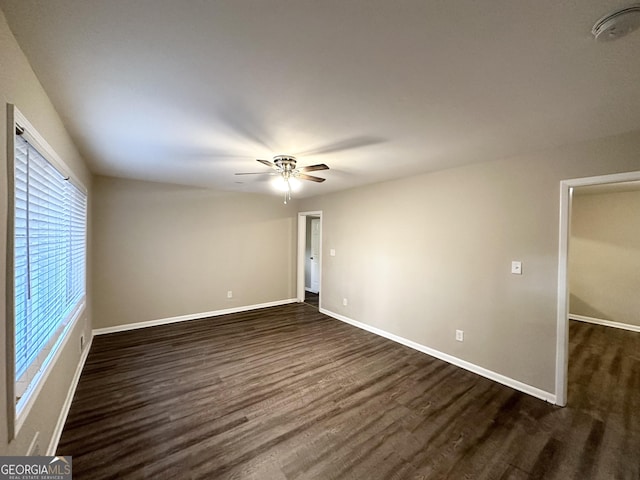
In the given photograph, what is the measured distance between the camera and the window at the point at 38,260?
4.16 feet

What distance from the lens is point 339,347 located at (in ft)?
11.4

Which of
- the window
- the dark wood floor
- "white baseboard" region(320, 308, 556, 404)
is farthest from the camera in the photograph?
"white baseboard" region(320, 308, 556, 404)

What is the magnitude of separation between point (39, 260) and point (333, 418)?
7.75 feet

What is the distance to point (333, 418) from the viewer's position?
6.93 feet

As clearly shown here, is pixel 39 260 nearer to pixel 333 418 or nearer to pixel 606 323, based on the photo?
pixel 333 418

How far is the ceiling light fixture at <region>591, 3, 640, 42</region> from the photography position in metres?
0.94

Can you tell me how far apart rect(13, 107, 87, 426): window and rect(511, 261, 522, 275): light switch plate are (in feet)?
12.1

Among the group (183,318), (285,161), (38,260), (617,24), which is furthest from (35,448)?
(617,24)

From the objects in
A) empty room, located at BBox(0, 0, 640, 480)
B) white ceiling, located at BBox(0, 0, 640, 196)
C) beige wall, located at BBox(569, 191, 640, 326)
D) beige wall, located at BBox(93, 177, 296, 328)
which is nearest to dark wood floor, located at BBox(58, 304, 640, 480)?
empty room, located at BBox(0, 0, 640, 480)

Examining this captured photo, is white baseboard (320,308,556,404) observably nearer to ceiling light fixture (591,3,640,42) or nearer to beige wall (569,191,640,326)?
beige wall (569,191,640,326)

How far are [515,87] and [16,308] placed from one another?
9.41 ft

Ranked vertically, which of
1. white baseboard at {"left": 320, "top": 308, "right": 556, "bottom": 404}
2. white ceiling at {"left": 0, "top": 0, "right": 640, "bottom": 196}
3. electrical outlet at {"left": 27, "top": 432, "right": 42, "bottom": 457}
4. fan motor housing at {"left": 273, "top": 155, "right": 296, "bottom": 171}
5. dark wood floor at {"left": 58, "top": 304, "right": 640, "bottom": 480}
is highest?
white ceiling at {"left": 0, "top": 0, "right": 640, "bottom": 196}

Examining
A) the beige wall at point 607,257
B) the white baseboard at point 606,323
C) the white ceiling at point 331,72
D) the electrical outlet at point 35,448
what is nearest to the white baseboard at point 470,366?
the white ceiling at point 331,72

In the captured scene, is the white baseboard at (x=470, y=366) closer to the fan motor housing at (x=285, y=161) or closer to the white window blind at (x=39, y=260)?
the fan motor housing at (x=285, y=161)
